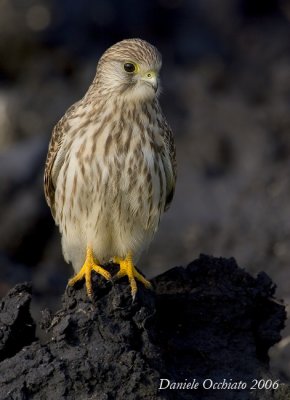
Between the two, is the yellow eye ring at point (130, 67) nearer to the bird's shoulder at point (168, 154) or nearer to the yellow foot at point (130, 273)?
the bird's shoulder at point (168, 154)

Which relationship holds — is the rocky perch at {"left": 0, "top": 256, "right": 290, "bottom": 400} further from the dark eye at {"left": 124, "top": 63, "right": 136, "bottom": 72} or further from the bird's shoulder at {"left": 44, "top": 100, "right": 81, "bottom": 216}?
the dark eye at {"left": 124, "top": 63, "right": 136, "bottom": 72}

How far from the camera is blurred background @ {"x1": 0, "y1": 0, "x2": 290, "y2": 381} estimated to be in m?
9.38

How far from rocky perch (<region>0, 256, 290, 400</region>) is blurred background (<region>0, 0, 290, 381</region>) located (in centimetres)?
145

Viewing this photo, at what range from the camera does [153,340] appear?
212 inches

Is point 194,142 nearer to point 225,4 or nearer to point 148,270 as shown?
point 148,270

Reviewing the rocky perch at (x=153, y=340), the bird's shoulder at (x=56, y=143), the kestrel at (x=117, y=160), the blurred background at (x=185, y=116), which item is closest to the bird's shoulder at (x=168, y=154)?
the kestrel at (x=117, y=160)

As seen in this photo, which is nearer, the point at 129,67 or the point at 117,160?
the point at 117,160

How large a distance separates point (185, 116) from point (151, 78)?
5576 mm

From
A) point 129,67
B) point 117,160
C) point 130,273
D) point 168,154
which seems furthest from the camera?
point 168,154

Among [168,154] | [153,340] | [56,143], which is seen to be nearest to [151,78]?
[168,154]

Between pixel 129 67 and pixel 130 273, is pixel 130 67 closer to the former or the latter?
pixel 129 67

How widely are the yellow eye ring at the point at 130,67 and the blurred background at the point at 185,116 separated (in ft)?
7.05

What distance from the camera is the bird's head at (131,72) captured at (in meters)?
6.17

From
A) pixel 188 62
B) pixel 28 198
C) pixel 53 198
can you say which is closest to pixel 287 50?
pixel 188 62
